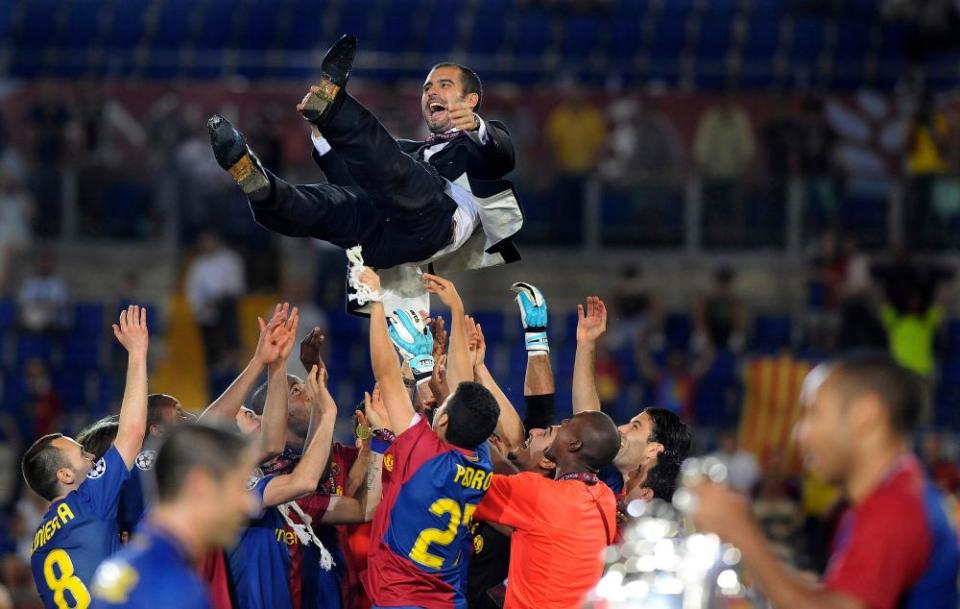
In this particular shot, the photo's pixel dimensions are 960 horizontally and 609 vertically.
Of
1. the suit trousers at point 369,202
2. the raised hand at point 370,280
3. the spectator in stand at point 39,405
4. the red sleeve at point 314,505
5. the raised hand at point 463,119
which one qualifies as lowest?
the spectator in stand at point 39,405

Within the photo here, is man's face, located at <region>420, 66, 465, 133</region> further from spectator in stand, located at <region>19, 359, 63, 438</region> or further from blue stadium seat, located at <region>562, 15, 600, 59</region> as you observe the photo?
blue stadium seat, located at <region>562, 15, 600, 59</region>

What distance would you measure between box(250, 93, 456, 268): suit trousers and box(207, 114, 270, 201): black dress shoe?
0.09m

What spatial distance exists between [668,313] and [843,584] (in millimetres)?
10850

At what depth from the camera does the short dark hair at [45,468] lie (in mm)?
5824

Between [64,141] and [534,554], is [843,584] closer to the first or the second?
[534,554]

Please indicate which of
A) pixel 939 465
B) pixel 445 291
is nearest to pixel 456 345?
pixel 445 291

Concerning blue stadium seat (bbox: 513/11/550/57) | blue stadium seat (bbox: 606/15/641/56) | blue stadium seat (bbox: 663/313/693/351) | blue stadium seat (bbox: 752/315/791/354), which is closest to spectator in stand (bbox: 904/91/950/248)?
blue stadium seat (bbox: 752/315/791/354)

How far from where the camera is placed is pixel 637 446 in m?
6.52

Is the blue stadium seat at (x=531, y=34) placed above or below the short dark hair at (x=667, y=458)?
above

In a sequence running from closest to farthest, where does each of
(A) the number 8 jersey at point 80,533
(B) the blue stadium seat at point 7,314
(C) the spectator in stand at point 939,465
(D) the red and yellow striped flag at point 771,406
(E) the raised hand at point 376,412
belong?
(A) the number 8 jersey at point 80,533 < (E) the raised hand at point 376,412 < (C) the spectator in stand at point 939,465 < (D) the red and yellow striped flag at point 771,406 < (B) the blue stadium seat at point 7,314

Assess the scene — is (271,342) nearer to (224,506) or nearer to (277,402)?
(277,402)

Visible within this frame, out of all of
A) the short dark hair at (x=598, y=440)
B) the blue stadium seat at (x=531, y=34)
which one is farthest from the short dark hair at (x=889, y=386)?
the blue stadium seat at (x=531, y=34)

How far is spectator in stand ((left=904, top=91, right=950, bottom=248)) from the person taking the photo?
49.5 ft

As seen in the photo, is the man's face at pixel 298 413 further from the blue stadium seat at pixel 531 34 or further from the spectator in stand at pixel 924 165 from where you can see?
A: the blue stadium seat at pixel 531 34
